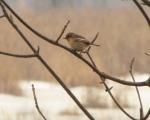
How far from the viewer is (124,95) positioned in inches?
291

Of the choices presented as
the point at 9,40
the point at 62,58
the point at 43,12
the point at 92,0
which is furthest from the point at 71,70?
the point at 92,0

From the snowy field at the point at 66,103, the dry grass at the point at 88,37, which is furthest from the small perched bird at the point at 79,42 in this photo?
the dry grass at the point at 88,37

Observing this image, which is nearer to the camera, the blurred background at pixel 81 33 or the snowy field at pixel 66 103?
the snowy field at pixel 66 103

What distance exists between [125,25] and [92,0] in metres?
1.73

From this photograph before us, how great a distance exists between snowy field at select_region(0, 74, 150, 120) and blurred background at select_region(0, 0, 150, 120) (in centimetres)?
9

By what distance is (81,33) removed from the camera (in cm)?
896

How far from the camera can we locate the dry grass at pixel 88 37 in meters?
8.33

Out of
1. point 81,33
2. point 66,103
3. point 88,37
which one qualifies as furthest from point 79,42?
point 81,33

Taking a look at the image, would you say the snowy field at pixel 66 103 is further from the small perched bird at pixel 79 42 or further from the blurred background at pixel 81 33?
the small perched bird at pixel 79 42

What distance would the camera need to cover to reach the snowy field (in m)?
6.71

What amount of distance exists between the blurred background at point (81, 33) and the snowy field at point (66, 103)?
9 cm

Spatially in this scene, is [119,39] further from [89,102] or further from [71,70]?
[89,102]

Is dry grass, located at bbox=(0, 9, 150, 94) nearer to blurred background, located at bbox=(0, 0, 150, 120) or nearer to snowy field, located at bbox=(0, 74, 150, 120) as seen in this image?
blurred background, located at bbox=(0, 0, 150, 120)

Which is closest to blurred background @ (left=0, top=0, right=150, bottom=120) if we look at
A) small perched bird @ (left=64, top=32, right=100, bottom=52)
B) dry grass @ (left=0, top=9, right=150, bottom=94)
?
dry grass @ (left=0, top=9, right=150, bottom=94)
